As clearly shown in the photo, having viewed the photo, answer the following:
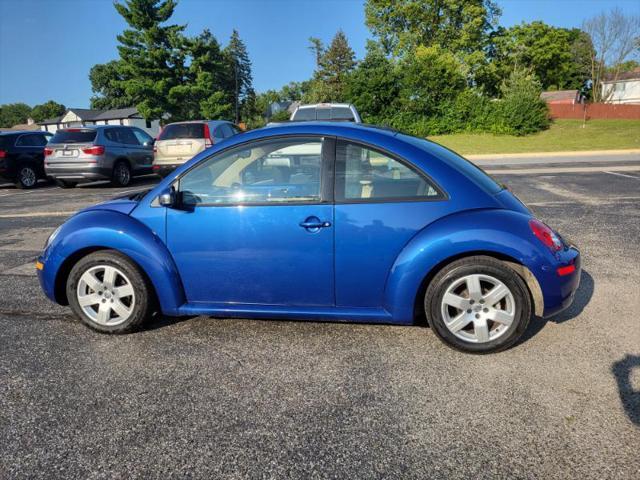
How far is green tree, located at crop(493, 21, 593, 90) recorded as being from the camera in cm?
6488

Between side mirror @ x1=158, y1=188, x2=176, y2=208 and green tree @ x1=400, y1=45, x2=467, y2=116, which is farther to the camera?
green tree @ x1=400, y1=45, x2=467, y2=116

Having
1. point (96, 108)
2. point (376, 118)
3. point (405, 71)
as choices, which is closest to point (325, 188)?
point (376, 118)

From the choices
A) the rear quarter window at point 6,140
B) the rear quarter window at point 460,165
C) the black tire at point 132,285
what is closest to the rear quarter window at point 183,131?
the rear quarter window at point 6,140

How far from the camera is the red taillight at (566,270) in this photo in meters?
3.06

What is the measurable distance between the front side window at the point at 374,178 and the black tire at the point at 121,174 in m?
11.2

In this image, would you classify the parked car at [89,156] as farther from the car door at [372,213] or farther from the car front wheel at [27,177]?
the car door at [372,213]

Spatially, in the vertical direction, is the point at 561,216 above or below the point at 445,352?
above

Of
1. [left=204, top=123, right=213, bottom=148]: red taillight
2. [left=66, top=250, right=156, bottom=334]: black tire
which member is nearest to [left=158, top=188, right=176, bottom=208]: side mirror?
[left=66, top=250, right=156, bottom=334]: black tire

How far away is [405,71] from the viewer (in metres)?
33.6

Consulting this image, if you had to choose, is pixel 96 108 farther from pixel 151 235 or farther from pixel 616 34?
pixel 151 235

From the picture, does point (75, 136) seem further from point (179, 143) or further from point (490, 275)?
point (490, 275)

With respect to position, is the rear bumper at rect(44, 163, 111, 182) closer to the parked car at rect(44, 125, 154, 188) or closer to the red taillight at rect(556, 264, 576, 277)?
the parked car at rect(44, 125, 154, 188)

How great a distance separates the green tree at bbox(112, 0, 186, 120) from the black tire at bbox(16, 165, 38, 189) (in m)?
36.8

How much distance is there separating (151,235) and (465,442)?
2.48 m
